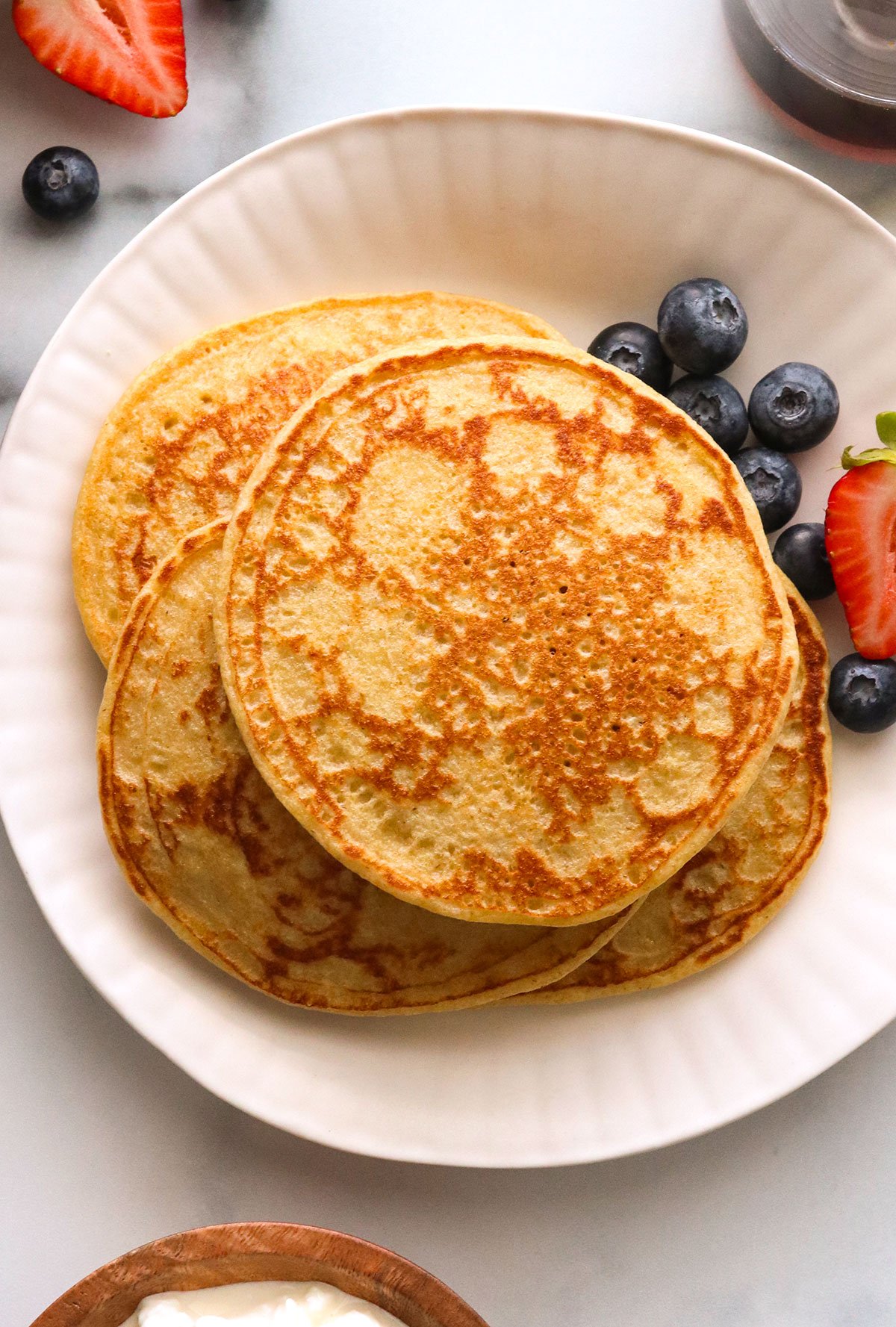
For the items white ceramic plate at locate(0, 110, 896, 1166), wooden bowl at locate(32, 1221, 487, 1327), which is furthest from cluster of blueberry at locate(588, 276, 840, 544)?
wooden bowl at locate(32, 1221, 487, 1327)

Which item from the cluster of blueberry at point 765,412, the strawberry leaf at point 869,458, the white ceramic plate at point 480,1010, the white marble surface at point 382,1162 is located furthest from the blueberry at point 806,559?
the white marble surface at point 382,1162

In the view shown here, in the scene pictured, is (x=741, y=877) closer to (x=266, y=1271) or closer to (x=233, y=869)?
(x=233, y=869)

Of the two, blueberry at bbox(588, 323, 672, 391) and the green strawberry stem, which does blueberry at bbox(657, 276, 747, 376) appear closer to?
blueberry at bbox(588, 323, 672, 391)

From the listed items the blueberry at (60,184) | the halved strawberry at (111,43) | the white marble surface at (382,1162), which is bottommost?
the white marble surface at (382,1162)

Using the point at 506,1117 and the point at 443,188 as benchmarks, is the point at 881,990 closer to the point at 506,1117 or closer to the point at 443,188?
the point at 506,1117

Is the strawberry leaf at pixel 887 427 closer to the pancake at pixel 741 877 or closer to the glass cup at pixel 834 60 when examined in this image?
the pancake at pixel 741 877

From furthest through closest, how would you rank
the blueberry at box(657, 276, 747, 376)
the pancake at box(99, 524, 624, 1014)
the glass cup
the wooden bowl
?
the glass cup
the blueberry at box(657, 276, 747, 376)
the pancake at box(99, 524, 624, 1014)
the wooden bowl

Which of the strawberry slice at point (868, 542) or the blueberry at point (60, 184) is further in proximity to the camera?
the blueberry at point (60, 184)

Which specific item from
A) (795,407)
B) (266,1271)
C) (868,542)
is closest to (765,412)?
(795,407)
